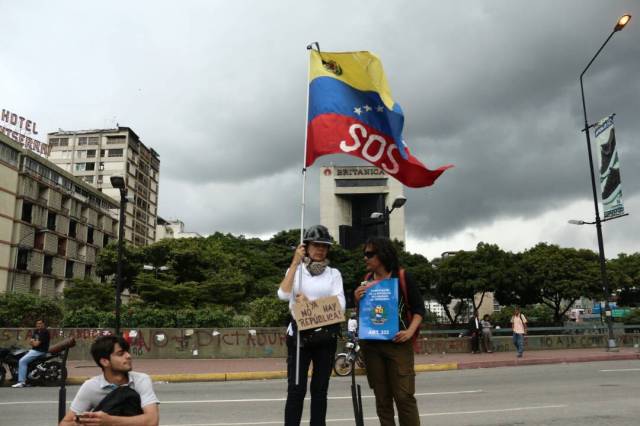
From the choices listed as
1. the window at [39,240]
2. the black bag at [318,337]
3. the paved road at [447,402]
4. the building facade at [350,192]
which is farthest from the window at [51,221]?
the black bag at [318,337]

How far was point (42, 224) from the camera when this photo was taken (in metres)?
59.0

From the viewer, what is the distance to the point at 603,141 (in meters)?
19.3

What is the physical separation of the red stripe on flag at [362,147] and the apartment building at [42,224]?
5487cm

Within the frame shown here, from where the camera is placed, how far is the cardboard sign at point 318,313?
4.15 metres

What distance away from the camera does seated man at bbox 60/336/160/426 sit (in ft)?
10.8

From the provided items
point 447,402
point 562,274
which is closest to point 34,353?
point 447,402

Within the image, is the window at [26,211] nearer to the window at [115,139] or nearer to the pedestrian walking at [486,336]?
the window at [115,139]

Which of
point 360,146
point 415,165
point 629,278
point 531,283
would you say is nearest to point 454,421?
point 415,165

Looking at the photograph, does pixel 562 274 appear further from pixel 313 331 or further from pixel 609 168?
pixel 313 331

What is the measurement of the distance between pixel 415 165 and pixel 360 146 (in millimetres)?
742

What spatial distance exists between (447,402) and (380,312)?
497 centimetres

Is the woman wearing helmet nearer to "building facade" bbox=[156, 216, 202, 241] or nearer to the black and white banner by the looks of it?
the black and white banner

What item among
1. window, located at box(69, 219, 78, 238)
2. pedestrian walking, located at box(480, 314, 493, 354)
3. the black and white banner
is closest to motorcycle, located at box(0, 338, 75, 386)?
pedestrian walking, located at box(480, 314, 493, 354)

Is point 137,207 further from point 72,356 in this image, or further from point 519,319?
point 519,319
